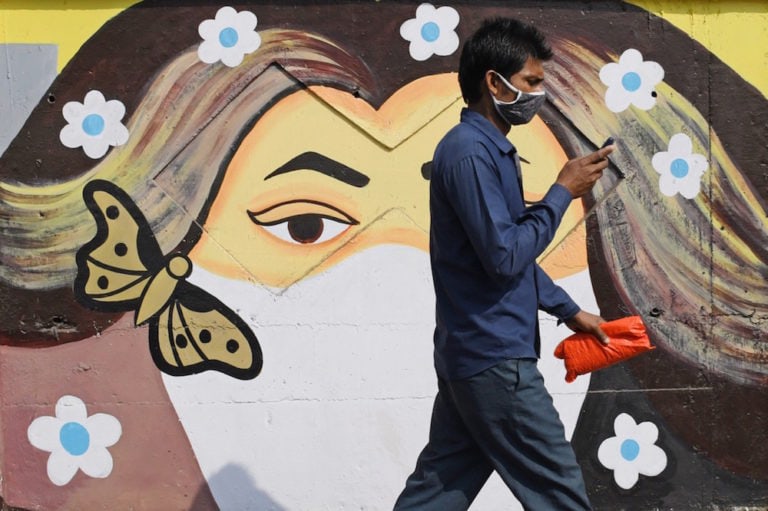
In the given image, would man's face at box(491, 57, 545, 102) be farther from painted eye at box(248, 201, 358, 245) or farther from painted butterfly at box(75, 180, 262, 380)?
painted butterfly at box(75, 180, 262, 380)

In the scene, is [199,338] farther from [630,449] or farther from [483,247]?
[483,247]

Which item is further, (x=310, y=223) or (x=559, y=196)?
(x=310, y=223)

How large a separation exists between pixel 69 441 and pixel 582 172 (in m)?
2.83

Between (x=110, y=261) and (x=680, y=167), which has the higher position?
(x=680, y=167)

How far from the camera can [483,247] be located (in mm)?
3307

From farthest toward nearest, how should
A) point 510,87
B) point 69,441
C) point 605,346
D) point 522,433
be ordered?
point 69,441
point 605,346
point 510,87
point 522,433

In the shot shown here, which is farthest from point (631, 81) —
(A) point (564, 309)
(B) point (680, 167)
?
(A) point (564, 309)

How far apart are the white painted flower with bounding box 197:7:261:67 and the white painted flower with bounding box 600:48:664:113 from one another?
1.62 metres

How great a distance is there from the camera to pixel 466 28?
529 centimetres

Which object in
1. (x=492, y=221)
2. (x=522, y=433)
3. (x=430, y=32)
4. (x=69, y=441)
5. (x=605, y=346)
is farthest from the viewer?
(x=430, y=32)

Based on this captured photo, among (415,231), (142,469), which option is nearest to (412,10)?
(415,231)

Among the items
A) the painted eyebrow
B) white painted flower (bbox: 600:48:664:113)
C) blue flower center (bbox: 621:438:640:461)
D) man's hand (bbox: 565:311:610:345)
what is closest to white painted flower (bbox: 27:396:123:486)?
the painted eyebrow

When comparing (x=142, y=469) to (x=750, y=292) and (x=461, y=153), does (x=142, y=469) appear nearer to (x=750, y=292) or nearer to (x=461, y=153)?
(x=461, y=153)

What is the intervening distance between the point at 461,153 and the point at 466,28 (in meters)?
2.07
